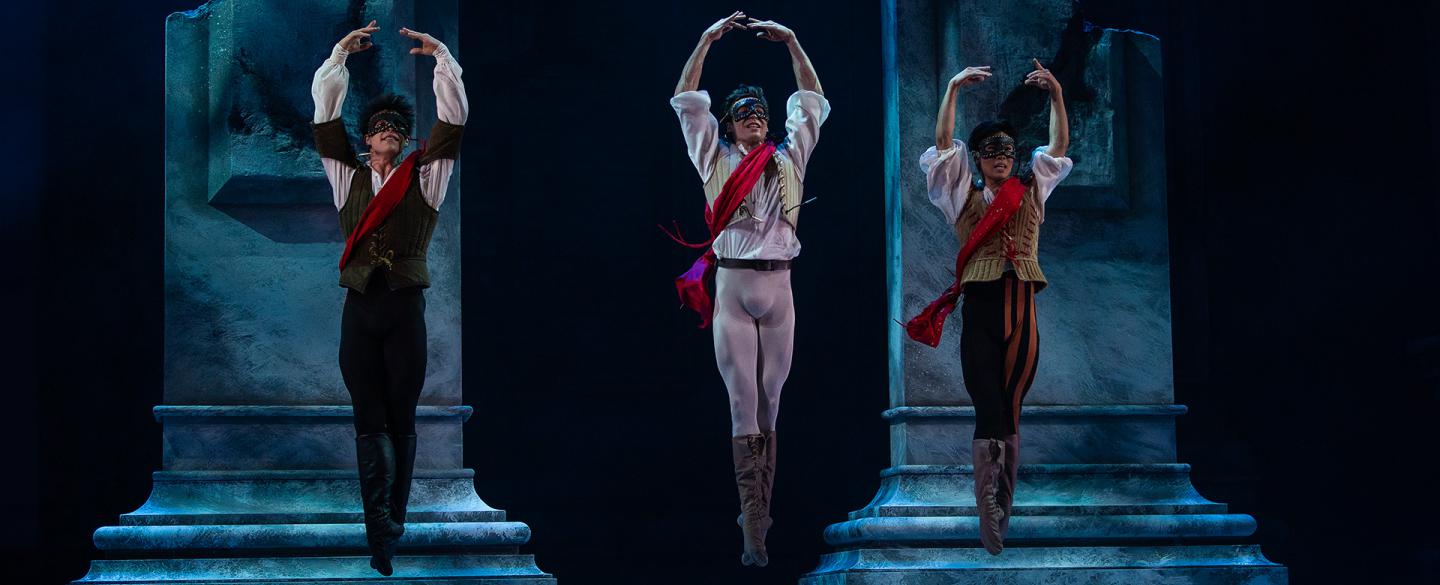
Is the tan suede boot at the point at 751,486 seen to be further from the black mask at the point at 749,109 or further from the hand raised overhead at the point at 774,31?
the hand raised overhead at the point at 774,31

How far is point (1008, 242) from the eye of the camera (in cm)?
898

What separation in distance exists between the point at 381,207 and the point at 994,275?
2.67 m

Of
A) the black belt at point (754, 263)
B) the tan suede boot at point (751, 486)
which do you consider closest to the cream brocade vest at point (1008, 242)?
the black belt at point (754, 263)

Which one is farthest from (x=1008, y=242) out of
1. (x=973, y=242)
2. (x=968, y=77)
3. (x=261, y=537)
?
(x=261, y=537)

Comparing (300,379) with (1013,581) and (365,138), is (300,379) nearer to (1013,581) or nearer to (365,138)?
(365,138)

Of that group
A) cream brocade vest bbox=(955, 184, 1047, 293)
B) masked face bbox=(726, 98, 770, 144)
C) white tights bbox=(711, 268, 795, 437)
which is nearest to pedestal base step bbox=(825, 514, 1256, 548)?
white tights bbox=(711, 268, 795, 437)

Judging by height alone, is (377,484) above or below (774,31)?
below

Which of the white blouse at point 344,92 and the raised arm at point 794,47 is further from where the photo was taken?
the raised arm at point 794,47

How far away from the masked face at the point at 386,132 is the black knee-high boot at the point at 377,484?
125 centimetres

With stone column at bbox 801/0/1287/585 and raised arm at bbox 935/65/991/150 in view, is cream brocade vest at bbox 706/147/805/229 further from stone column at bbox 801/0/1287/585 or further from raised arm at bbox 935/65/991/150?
stone column at bbox 801/0/1287/585

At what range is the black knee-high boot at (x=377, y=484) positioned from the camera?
844cm

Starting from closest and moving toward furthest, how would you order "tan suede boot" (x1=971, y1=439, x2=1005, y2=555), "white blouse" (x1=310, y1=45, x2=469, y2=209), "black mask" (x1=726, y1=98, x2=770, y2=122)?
"white blouse" (x1=310, y1=45, x2=469, y2=209)
"tan suede boot" (x1=971, y1=439, x2=1005, y2=555)
"black mask" (x1=726, y1=98, x2=770, y2=122)

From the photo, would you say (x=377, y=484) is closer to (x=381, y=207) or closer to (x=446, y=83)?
(x=381, y=207)

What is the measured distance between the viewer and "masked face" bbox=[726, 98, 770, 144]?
9.16 metres
